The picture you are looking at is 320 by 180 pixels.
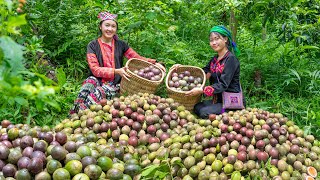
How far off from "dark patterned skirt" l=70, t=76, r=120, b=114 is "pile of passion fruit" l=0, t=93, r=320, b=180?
2.30ft

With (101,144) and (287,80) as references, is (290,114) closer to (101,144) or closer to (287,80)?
(287,80)

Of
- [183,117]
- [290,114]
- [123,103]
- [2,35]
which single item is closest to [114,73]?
[123,103]

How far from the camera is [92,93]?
4152mm

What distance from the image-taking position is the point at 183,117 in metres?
3.46

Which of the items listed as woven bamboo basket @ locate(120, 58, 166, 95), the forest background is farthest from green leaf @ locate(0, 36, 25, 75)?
woven bamboo basket @ locate(120, 58, 166, 95)

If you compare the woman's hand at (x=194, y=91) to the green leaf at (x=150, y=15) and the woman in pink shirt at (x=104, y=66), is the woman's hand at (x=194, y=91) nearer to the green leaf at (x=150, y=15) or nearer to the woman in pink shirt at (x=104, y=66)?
the woman in pink shirt at (x=104, y=66)

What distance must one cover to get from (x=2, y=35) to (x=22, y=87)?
22cm

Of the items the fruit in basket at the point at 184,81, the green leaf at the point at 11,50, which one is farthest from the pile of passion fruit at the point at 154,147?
the green leaf at the point at 11,50

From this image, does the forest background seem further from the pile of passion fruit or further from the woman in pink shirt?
the pile of passion fruit

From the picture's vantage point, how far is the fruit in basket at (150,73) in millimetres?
4191

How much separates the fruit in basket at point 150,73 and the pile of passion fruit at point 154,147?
73 centimetres

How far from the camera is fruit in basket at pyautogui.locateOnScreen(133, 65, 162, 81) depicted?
4.19 metres

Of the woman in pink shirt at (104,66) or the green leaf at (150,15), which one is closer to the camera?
the woman in pink shirt at (104,66)

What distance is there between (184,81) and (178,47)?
4.26ft
